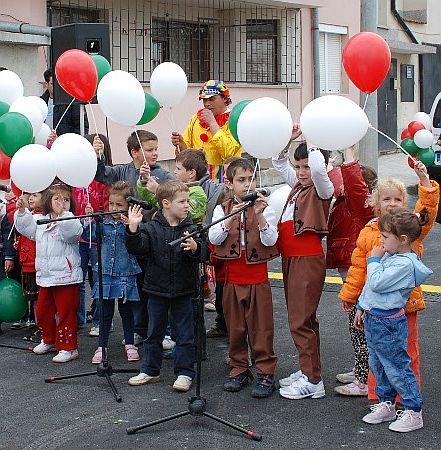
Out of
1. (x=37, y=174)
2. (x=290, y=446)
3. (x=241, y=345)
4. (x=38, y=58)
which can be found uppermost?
(x=38, y=58)

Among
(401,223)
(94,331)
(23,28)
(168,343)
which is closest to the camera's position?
(401,223)

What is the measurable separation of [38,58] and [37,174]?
7.44 metres

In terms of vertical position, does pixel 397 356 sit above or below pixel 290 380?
above

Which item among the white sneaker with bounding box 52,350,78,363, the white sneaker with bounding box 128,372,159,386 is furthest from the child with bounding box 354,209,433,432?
the white sneaker with bounding box 52,350,78,363

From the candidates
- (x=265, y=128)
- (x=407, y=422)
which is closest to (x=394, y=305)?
(x=407, y=422)

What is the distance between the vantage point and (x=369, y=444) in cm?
463

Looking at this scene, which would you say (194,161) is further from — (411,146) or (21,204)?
(411,146)

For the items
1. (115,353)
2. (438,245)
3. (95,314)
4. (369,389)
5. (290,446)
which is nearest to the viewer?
(290,446)

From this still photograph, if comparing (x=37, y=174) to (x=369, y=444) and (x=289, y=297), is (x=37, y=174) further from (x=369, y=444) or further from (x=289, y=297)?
(x=369, y=444)

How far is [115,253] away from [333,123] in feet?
6.64

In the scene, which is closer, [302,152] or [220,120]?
[302,152]

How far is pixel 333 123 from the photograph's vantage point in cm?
488

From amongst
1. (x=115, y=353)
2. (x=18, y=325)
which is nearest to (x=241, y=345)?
(x=115, y=353)

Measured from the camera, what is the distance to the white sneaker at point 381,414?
193 inches
